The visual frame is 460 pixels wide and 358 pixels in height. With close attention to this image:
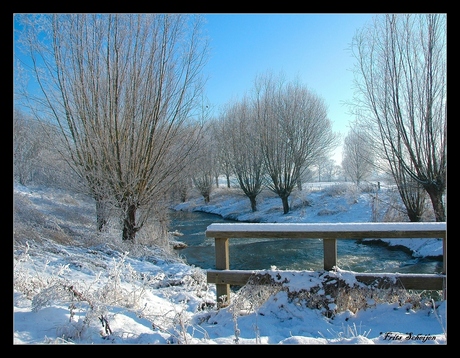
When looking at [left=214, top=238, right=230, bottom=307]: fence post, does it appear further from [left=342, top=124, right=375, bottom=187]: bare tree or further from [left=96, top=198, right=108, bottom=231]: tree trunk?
[left=342, top=124, right=375, bottom=187]: bare tree

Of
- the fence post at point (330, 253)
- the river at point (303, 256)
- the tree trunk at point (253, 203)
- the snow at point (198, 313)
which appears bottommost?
the river at point (303, 256)

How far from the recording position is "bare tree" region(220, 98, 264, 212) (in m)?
21.4

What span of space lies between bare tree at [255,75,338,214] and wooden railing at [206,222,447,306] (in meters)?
17.3

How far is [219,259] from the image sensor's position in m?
3.56

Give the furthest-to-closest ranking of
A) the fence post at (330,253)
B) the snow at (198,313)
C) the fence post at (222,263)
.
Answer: the fence post at (222,263) → the fence post at (330,253) → the snow at (198,313)

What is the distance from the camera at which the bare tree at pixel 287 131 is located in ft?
66.1

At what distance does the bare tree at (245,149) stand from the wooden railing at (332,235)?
17.8 metres

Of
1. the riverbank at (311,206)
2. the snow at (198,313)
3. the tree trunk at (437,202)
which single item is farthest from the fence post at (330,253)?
the riverbank at (311,206)

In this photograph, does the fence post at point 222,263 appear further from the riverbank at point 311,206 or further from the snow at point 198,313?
the riverbank at point 311,206

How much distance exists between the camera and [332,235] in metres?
3.27

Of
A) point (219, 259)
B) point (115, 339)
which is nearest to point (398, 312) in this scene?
point (219, 259)

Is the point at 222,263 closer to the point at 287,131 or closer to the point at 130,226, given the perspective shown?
the point at 130,226

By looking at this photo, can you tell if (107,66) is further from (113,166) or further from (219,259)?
(219,259)

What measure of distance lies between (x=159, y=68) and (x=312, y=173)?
695 inches
